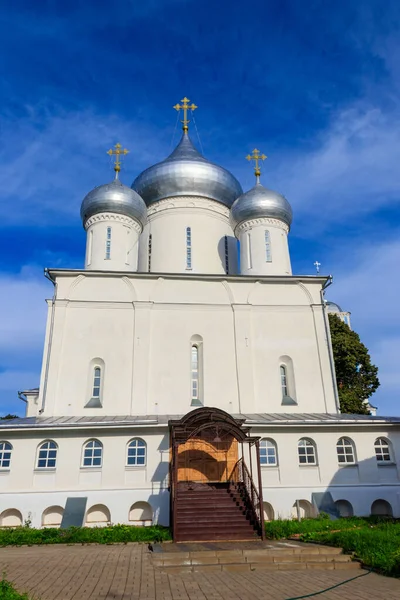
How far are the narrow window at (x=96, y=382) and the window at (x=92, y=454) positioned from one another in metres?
2.03

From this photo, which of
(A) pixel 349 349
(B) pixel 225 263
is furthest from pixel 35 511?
(A) pixel 349 349

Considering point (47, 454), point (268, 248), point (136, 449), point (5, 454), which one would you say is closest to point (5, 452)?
point (5, 454)

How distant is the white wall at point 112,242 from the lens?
16.3 metres

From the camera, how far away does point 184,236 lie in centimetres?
1842

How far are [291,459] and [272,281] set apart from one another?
605cm

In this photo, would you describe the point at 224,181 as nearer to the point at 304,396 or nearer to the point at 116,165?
the point at 116,165

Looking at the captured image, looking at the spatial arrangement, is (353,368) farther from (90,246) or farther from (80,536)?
(80,536)

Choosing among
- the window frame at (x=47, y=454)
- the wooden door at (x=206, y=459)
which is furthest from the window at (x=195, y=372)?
the window frame at (x=47, y=454)

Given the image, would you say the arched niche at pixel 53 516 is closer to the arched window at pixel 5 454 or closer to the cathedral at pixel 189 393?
the cathedral at pixel 189 393

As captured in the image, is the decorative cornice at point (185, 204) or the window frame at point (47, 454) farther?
the decorative cornice at point (185, 204)

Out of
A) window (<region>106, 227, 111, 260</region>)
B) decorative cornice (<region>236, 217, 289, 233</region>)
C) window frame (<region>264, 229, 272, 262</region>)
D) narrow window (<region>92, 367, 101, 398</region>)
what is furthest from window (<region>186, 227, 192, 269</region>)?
narrow window (<region>92, 367, 101, 398</region>)

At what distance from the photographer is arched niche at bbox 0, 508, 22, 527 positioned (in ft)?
37.1

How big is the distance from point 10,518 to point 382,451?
33.1ft

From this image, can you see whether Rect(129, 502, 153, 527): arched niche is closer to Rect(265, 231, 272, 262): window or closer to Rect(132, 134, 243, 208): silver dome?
Rect(265, 231, 272, 262): window
